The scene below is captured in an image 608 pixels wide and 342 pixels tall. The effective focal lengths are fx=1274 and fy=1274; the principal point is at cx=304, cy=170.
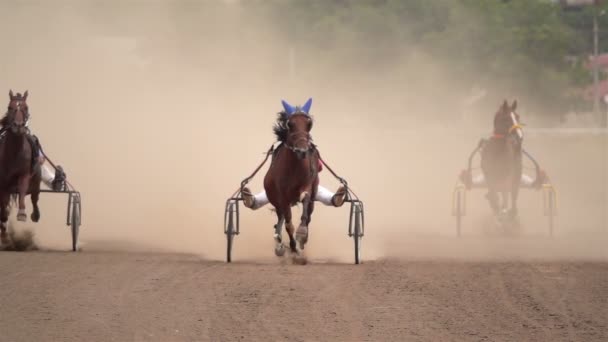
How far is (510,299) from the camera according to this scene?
38.9ft

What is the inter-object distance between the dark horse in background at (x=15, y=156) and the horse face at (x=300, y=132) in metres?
4.17

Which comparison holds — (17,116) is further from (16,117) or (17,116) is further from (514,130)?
(514,130)

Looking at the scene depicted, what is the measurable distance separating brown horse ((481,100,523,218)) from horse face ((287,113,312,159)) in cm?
771

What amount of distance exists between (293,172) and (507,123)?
7793 millimetres

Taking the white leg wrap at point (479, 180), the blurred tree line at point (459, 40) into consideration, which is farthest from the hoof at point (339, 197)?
the blurred tree line at point (459, 40)

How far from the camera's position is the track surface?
10.1 metres

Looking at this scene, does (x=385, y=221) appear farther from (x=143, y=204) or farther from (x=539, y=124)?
(x=539, y=124)

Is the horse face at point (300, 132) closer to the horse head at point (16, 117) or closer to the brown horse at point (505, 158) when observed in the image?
the horse head at point (16, 117)

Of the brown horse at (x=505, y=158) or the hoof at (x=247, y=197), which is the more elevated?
the brown horse at (x=505, y=158)

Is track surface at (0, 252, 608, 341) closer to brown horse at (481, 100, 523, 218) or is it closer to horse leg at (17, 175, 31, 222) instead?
Result: horse leg at (17, 175, 31, 222)

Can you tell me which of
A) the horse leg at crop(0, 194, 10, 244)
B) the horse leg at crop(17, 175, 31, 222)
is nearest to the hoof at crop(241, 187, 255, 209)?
the horse leg at crop(17, 175, 31, 222)

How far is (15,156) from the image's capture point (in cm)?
1706

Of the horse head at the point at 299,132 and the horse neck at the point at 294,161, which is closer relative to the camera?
the horse head at the point at 299,132

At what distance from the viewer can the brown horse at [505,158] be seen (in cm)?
2172
